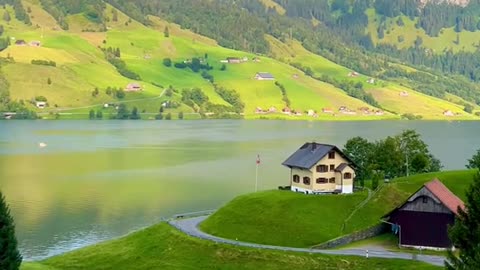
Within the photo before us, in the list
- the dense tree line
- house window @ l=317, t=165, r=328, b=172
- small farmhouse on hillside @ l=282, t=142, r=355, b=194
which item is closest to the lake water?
the dense tree line

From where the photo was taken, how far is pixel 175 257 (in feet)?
243

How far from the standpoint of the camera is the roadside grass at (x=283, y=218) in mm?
76312

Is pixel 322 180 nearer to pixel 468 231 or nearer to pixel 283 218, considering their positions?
pixel 283 218

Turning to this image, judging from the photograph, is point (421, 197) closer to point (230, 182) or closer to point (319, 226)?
point (319, 226)

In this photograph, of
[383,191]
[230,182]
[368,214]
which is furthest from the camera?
[230,182]

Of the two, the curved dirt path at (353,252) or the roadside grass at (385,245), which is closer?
the curved dirt path at (353,252)

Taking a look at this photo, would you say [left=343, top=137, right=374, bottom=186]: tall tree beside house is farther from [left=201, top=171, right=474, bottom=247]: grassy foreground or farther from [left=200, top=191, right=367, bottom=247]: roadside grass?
[left=200, top=191, right=367, bottom=247]: roadside grass

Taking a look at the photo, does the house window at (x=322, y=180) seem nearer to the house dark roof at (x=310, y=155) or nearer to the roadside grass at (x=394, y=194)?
the house dark roof at (x=310, y=155)

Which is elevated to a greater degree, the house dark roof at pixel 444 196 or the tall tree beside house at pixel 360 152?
the tall tree beside house at pixel 360 152

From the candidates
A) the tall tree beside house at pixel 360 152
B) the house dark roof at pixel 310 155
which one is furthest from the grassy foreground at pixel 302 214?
the tall tree beside house at pixel 360 152

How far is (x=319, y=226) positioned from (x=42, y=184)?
84.3 meters

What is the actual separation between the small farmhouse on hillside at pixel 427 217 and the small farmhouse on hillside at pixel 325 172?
1425cm

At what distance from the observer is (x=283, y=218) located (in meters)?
79.9

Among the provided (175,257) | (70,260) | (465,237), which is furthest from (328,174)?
(465,237)
